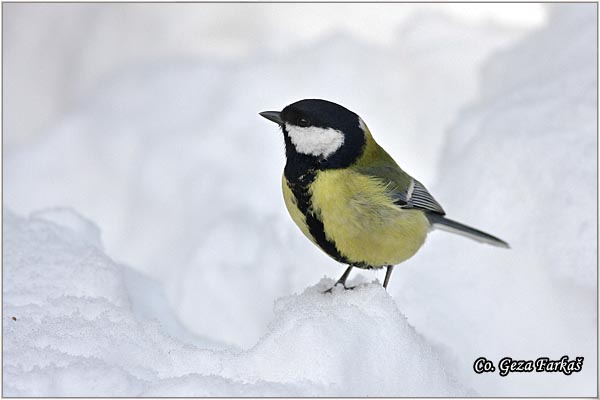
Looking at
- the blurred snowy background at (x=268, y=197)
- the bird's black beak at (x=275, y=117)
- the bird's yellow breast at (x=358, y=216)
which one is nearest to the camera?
the blurred snowy background at (x=268, y=197)

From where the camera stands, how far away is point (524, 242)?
3.11 meters

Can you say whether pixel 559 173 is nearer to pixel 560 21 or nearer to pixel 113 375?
pixel 560 21

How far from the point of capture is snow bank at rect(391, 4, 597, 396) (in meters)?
2.86

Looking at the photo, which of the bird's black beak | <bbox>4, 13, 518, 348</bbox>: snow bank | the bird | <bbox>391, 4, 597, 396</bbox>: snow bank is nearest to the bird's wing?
the bird

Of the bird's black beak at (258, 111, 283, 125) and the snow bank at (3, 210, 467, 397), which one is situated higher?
the bird's black beak at (258, 111, 283, 125)

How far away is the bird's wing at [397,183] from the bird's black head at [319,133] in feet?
0.31

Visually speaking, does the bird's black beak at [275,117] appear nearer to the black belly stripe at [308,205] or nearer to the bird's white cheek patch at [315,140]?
the bird's white cheek patch at [315,140]

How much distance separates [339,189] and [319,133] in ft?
0.61

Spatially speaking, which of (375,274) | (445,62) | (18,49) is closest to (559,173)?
(375,274)

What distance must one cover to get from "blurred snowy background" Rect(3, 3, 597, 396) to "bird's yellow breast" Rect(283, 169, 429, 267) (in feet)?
0.56

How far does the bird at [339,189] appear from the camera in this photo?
2.30 metres

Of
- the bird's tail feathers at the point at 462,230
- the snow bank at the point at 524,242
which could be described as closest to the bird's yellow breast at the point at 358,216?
the bird's tail feathers at the point at 462,230

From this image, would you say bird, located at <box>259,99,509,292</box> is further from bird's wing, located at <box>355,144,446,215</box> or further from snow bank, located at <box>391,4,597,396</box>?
snow bank, located at <box>391,4,597,396</box>

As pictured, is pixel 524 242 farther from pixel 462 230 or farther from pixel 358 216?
pixel 358 216
